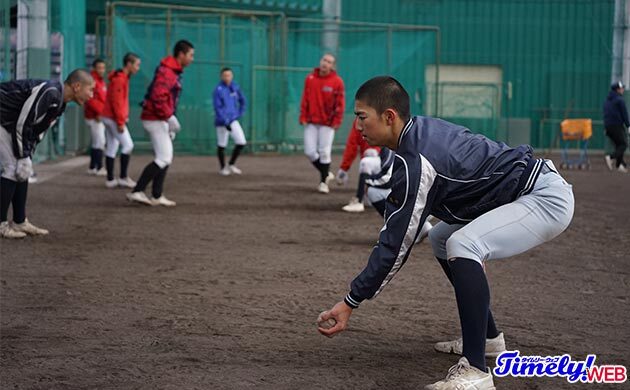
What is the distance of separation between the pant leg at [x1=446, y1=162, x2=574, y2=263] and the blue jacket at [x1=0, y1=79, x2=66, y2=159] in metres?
5.77

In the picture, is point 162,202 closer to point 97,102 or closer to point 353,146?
point 353,146

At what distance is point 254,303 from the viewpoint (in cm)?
696

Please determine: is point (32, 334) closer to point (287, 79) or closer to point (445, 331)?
point (445, 331)

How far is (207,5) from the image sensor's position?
31297 mm

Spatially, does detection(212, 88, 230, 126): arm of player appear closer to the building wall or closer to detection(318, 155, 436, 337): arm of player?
detection(318, 155, 436, 337): arm of player

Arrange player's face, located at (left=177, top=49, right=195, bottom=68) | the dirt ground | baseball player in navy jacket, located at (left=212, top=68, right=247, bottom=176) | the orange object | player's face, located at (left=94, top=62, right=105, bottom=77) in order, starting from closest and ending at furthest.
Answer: the dirt ground, player's face, located at (left=177, top=49, right=195, bottom=68), player's face, located at (left=94, top=62, right=105, bottom=77), baseball player in navy jacket, located at (left=212, top=68, right=247, bottom=176), the orange object

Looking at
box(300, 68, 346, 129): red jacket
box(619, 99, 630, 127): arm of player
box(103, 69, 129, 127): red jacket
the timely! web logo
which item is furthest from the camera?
box(619, 99, 630, 127): arm of player

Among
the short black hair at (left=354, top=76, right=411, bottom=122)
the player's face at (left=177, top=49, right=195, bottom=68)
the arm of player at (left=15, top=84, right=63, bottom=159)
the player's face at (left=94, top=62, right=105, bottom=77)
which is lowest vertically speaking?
the arm of player at (left=15, top=84, right=63, bottom=159)

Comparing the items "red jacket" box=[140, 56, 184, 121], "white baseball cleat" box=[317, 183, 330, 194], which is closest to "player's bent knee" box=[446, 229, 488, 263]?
"red jacket" box=[140, 56, 184, 121]

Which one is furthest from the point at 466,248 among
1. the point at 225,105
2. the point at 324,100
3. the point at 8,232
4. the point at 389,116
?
the point at 225,105

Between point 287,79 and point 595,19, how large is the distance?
11.9 meters

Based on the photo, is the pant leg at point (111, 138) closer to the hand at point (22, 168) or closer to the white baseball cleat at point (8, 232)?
the white baseball cleat at point (8, 232)

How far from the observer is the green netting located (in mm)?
24328

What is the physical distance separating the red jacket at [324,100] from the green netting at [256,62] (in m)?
8.34
